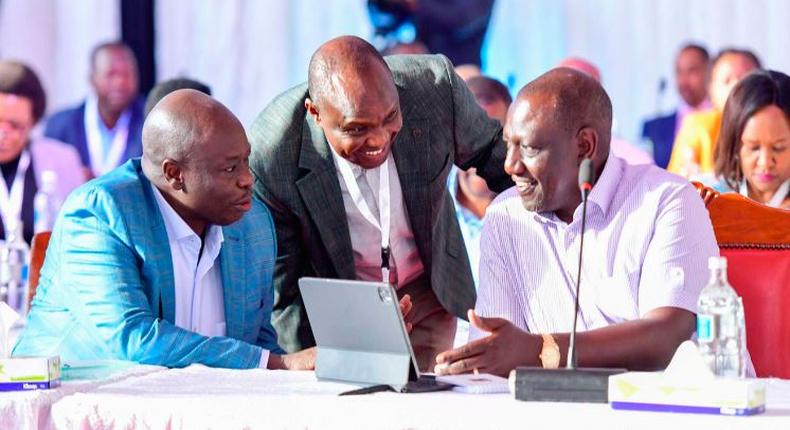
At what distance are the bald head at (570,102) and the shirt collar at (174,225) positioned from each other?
33.4 inches

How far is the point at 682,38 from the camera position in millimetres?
8352

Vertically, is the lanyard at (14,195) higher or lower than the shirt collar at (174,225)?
higher

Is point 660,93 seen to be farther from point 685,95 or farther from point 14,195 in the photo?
point 14,195

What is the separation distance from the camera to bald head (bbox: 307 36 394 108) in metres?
3.58

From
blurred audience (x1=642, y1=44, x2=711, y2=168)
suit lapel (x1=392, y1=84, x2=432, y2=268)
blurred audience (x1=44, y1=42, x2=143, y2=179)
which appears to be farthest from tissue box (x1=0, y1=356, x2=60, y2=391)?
blurred audience (x1=642, y1=44, x2=711, y2=168)

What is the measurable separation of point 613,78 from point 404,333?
593 centimetres

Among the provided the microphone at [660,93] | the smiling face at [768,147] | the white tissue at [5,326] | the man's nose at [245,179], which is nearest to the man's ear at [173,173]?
the man's nose at [245,179]

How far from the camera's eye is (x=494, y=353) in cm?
291

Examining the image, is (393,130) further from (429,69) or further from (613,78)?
(613,78)

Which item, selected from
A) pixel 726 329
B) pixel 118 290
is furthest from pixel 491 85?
pixel 726 329

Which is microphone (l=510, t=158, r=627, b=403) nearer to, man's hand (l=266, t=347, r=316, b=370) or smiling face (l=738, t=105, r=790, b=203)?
man's hand (l=266, t=347, r=316, b=370)

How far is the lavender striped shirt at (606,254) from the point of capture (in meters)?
3.30

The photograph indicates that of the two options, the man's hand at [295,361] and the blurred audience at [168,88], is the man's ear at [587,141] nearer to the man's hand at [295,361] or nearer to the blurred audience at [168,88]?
the man's hand at [295,361]

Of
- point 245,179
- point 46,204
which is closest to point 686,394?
point 245,179
